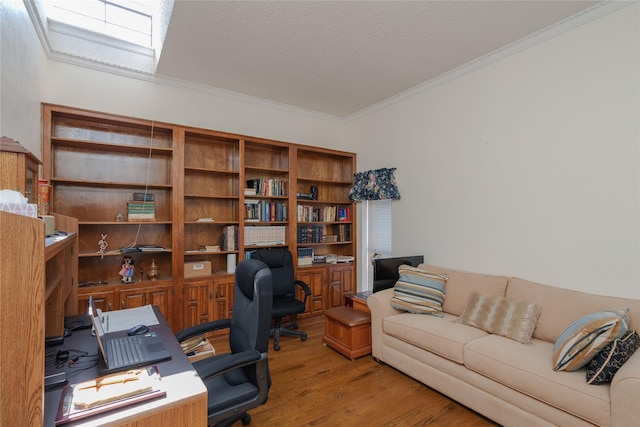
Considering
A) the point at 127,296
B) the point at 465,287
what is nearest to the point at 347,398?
the point at 465,287

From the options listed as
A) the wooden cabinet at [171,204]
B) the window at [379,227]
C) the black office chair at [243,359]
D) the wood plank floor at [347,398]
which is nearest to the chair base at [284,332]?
the wood plank floor at [347,398]

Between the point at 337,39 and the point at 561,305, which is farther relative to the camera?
the point at 337,39

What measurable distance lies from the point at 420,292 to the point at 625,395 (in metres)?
1.51

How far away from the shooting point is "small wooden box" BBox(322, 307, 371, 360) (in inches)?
117

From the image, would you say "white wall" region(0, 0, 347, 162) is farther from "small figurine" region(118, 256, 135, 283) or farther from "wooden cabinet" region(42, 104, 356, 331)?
"small figurine" region(118, 256, 135, 283)

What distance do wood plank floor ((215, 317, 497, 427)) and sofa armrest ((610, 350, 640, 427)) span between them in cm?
75

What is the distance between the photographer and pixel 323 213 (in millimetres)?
4422

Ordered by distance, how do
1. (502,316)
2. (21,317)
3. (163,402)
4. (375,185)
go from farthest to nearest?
(375,185) < (502,316) < (163,402) < (21,317)

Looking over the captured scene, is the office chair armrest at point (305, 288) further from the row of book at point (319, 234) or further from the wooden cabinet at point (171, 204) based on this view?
the row of book at point (319, 234)

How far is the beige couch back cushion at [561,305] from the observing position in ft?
6.81

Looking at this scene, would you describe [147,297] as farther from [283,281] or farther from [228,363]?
[228,363]

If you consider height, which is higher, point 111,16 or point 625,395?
point 111,16

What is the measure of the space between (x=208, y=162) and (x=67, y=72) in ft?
4.95

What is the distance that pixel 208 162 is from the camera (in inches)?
148
